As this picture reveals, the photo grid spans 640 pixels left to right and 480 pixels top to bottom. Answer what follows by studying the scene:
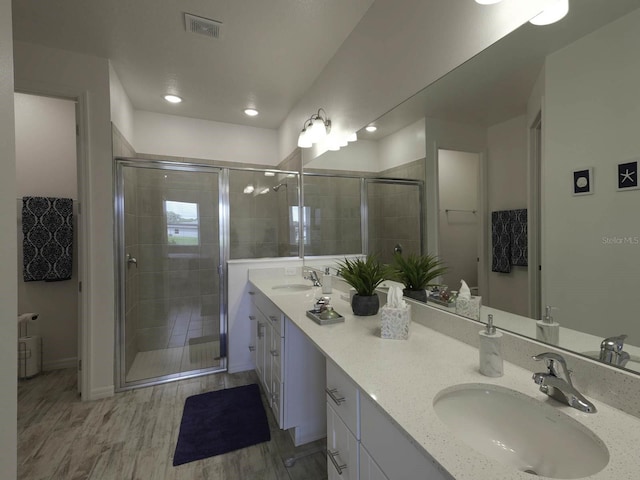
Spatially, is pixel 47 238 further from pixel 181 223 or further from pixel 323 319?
pixel 323 319

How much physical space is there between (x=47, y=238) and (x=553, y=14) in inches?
141

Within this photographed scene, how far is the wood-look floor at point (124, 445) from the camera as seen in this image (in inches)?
61.3

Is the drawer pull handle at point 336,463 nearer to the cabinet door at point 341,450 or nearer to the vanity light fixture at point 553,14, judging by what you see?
→ the cabinet door at point 341,450

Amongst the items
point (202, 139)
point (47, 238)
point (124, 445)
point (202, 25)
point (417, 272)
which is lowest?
point (124, 445)

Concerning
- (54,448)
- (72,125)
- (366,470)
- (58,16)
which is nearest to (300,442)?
(366,470)

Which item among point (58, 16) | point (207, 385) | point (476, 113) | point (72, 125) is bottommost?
point (207, 385)

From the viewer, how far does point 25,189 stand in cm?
265

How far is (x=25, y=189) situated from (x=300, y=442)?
316 centimetres

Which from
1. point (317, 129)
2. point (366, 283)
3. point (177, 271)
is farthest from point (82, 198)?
point (366, 283)

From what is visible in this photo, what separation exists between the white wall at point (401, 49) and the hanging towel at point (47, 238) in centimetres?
251

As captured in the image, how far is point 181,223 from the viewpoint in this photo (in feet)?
9.75

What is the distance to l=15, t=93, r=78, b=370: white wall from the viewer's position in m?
2.66

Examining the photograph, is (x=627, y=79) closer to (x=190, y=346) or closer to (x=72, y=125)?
(x=190, y=346)

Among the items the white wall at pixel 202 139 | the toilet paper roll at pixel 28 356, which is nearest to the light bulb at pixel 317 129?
the white wall at pixel 202 139
